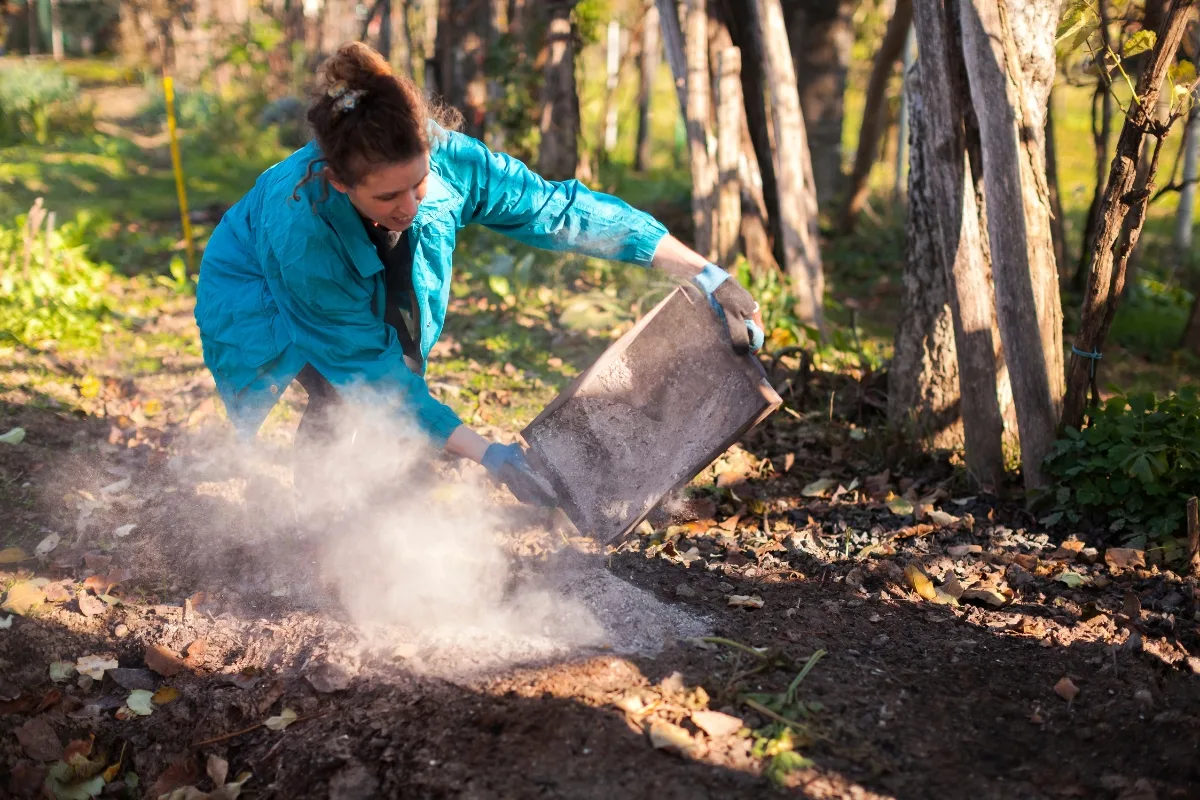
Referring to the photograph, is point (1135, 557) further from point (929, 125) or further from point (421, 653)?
point (421, 653)

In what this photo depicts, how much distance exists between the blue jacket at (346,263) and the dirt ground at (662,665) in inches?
27.2

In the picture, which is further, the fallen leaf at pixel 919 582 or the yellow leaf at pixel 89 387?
the yellow leaf at pixel 89 387

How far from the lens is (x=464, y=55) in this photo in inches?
313

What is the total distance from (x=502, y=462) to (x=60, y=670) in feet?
4.64

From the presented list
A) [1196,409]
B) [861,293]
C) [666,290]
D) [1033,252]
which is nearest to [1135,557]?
[1196,409]

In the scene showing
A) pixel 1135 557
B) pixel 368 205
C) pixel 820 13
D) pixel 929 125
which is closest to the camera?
pixel 368 205

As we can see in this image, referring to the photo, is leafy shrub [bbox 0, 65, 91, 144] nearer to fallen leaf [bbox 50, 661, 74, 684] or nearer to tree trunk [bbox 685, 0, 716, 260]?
tree trunk [bbox 685, 0, 716, 260]

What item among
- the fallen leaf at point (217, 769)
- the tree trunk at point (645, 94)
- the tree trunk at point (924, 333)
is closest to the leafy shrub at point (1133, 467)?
the tree trunk at point (924, 333)

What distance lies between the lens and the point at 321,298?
276 centimetres

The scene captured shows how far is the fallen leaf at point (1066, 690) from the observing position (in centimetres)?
255

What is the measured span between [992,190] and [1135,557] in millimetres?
1278

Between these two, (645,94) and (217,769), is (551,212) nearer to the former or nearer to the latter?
(217,769)

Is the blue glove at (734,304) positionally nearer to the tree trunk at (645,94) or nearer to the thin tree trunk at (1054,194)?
the thin tree trunk at (1054,194)

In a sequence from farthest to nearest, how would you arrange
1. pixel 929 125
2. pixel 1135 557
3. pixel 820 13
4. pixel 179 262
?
pixel 820 13 < pixel 179 262 < pixel 929 125 < pixel 1135 557
